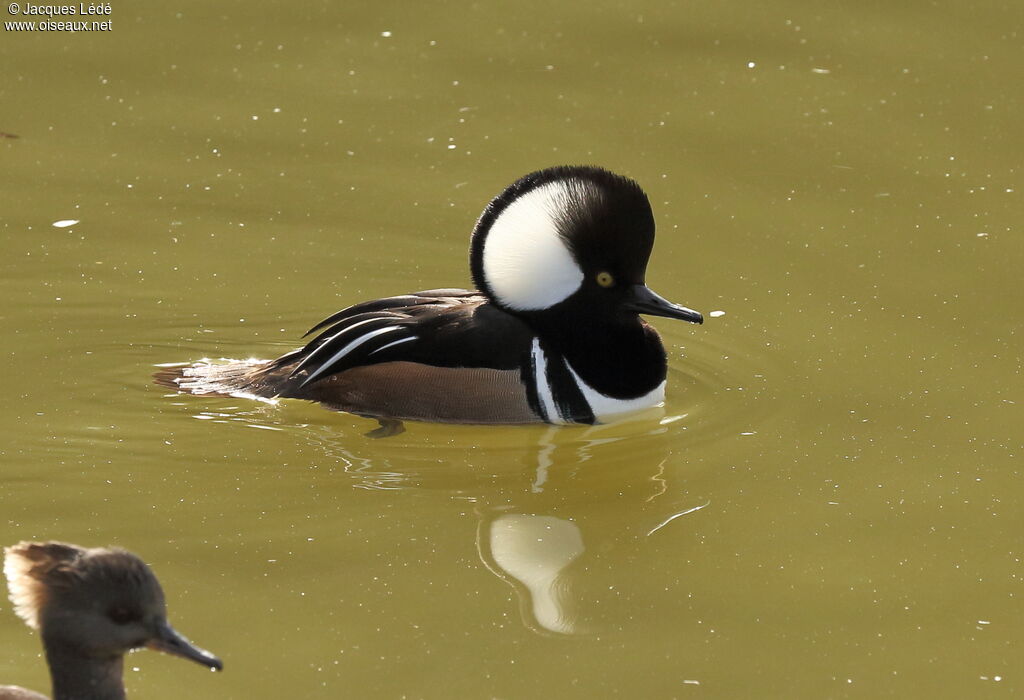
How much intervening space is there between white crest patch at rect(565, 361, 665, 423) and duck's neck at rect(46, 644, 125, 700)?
3.53m

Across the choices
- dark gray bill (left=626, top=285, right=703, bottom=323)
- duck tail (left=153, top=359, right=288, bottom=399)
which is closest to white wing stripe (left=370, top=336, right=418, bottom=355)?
duck tail (left=153, top=359, right=288, bottom=399)

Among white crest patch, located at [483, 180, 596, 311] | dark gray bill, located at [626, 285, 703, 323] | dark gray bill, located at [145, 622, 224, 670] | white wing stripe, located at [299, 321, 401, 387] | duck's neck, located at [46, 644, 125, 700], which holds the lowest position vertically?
duck's neck, located at [46, 644, 125, 700]

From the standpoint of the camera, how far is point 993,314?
29.4ft

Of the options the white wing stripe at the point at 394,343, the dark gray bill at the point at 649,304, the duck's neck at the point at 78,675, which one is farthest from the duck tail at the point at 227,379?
the duck's neck at the point at 78,675

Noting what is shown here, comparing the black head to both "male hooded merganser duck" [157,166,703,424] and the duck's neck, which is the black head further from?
the duck's neck

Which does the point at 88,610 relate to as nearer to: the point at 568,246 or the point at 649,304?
the point at 568,246

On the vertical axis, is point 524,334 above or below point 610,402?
above

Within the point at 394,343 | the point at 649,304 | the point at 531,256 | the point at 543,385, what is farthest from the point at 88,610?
the point at 649,304

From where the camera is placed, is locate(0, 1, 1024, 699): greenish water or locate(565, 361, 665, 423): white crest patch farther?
locate(565, 361, 665, 423): white crest patch

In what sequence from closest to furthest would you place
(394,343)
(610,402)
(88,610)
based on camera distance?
(88,610)
(394,343)
(610,402)

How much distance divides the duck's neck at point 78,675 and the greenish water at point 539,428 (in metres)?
0.58

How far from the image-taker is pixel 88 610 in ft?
15.4

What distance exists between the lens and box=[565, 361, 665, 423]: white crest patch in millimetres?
7941

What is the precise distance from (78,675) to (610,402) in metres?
3.70
